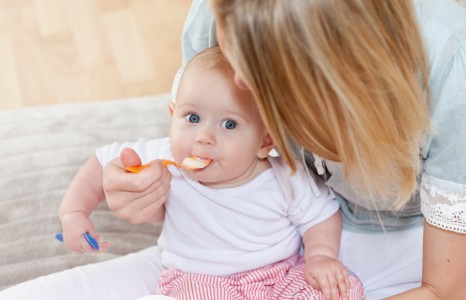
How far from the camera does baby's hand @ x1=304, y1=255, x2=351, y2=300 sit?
3.42 feet

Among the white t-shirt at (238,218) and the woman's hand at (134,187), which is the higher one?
the woman's hand at (134,187)

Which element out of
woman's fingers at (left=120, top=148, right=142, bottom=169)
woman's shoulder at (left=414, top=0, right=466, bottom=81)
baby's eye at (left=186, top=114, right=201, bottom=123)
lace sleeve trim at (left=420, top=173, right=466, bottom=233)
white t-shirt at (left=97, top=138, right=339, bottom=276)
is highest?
woman's shoulder at (left=414, top=0, right=466, bottom=81)

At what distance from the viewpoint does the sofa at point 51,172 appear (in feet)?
4.40

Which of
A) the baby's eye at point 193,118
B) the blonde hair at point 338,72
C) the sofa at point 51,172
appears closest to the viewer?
the blonde hair at point 338,72

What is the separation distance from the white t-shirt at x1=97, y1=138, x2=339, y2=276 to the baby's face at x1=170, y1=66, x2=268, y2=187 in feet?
0.23

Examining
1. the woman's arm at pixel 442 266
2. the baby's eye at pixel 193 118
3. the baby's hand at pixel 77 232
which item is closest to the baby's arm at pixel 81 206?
the baby's hand at pixel 77 232

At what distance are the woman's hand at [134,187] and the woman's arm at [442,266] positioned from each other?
1.33ft

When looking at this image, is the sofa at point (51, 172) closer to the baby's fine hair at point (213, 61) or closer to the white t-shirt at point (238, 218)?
the white t-shirt at point (238, 218)

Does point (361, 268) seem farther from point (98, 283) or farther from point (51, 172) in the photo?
point (51, 172)

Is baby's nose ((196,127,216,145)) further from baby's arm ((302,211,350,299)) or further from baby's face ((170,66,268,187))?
baby's arm ((302,211,350,299))

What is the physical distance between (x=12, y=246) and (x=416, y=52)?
0.88 m

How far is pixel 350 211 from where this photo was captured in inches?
46.4

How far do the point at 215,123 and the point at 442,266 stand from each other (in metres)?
0.40

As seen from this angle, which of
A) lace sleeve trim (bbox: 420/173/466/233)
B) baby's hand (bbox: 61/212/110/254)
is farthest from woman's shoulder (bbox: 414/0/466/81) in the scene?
baby's hand (bbox: 61/212/110/254)
